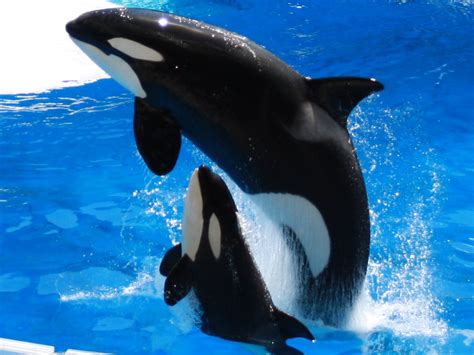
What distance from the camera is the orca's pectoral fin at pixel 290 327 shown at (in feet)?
18.0

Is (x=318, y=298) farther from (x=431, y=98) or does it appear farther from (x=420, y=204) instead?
(x=431, y=98)

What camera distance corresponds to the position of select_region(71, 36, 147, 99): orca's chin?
531cm

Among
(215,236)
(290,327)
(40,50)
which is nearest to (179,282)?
(215,236)

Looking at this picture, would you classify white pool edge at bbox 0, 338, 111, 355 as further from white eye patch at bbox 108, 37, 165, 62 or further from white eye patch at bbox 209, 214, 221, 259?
white eye patch at bbox 108, 37, 165, 62

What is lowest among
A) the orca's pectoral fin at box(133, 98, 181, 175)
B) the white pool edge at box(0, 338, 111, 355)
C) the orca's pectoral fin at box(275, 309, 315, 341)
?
the white pool edge at box(0, 338, 111, 355)

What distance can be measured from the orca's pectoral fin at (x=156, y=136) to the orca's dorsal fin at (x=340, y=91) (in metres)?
1.06

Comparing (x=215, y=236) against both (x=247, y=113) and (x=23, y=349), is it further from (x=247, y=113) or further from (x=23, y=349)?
(x=23, y=349)

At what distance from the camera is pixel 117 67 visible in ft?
17.7

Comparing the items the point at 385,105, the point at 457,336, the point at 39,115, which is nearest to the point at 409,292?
the point at 457,336

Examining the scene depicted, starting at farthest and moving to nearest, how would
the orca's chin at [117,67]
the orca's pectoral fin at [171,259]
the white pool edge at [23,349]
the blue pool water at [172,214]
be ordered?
1. the blue pool water at [172,214]
2. the orca's pectoral fin at [171,259]
3. the orca's chin at [117,67]
4. the white pool edge at [23,349]

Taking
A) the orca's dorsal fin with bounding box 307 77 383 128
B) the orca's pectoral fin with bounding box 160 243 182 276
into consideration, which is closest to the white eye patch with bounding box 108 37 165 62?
the orca's dorsal fin with bounding box 307 77 383 128

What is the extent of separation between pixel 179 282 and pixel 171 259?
0.69 m

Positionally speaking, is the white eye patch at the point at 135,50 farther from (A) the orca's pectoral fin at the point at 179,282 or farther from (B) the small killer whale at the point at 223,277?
(A) the orca's pectoral fin at the point at 179,282

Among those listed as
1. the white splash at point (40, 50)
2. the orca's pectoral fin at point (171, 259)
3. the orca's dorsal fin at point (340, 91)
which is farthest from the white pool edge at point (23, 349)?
the white splash at point (40, 50)
